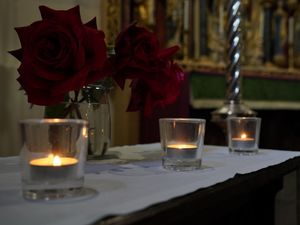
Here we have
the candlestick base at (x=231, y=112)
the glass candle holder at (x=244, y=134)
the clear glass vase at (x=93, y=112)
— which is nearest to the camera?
the clear glass vase at (x=93, y=112)

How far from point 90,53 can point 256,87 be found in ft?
6.71

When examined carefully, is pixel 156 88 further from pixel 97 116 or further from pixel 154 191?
pixel 154 191

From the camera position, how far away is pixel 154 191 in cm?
52

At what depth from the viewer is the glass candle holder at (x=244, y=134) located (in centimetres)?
92

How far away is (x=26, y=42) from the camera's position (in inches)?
25.1

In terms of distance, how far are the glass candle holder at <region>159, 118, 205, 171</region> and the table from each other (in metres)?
0.02

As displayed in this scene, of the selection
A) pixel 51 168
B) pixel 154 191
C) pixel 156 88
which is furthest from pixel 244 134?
pixel 51 168

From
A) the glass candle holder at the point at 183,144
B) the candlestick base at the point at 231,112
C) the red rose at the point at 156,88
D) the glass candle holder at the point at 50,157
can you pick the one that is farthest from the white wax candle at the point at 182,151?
the candlestick base at the point at 231,112

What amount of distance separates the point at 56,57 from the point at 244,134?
0.47 metres

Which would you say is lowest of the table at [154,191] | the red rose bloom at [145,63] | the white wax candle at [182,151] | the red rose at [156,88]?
the table at [154,191]

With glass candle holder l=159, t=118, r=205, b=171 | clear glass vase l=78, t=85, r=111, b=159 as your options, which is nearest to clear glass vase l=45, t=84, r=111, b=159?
clear glass vase l=78, t=85, r=111, b=159

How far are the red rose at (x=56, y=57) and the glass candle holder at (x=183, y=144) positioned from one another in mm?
158

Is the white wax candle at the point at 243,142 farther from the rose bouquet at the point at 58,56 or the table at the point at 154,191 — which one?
the rose bouquet at the point at 58,56

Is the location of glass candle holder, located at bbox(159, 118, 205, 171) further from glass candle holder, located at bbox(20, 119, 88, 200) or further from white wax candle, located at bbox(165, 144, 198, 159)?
glass candle holder, located at bbox(20, 119, 88, 200)
